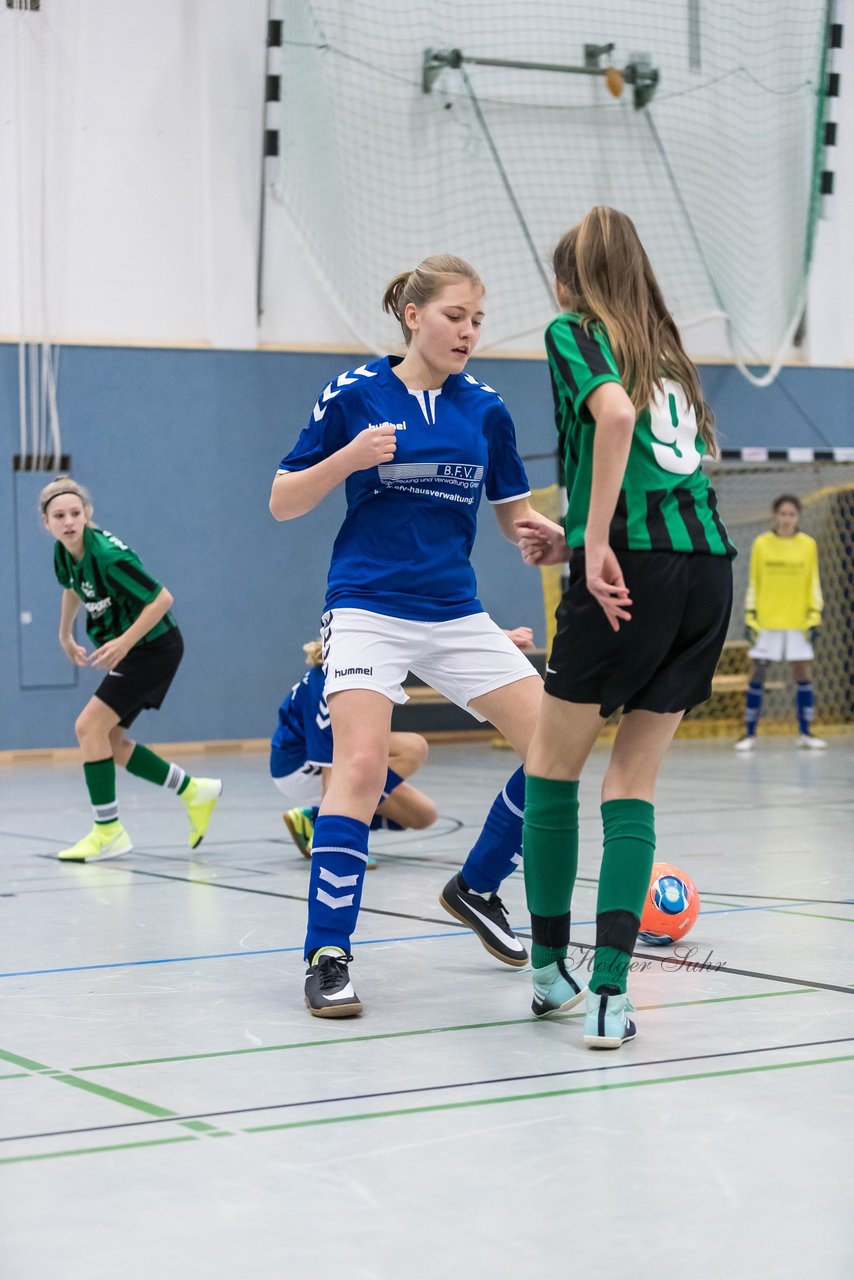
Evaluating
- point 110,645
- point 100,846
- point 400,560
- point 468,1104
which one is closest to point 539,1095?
point 468,1104

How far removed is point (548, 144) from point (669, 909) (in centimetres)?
1103

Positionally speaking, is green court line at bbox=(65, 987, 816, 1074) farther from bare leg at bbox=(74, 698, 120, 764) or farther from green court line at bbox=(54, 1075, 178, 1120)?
bare leg at bbox=(74, 698, 120, 764)

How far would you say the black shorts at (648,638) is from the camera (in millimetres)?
3055

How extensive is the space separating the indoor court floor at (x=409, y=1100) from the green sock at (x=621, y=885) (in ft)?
0.53

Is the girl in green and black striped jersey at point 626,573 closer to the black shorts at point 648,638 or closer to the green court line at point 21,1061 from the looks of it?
the black shorts at point 648,638

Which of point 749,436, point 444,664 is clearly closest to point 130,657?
point 444,664

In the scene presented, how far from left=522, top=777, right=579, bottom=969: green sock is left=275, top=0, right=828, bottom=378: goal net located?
1030 centimetres

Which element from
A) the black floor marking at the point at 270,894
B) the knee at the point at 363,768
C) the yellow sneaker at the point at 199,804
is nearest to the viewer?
the knee at the point at 363,768

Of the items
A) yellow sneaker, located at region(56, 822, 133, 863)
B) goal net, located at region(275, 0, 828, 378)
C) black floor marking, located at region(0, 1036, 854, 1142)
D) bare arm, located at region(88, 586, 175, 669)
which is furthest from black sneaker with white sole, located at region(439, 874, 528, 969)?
goal net, located at region(275, 0, 828, 378)

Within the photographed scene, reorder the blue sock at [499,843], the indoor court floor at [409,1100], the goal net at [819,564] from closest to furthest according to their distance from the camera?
the indoor court floor at [409,1100]
the blue sock at [499,843]
the goal net at [819,564]

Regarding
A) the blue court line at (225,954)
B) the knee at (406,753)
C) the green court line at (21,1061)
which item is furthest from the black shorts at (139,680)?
the green court line at (21,1061)

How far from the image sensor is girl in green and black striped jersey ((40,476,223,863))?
20.9ft

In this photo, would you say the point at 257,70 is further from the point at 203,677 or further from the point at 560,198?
the point at 203,677

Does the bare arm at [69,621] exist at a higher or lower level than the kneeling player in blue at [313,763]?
higher
